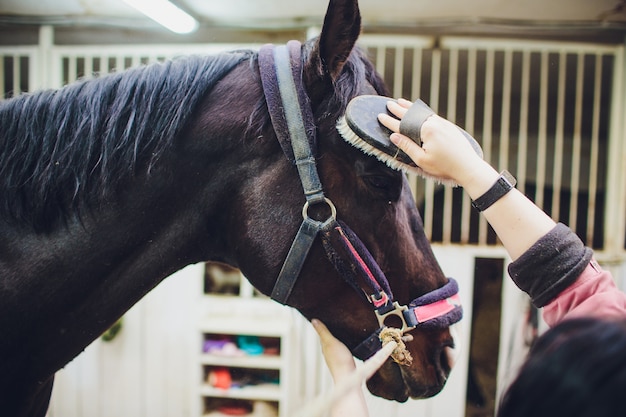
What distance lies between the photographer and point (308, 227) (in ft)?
A: 3.28

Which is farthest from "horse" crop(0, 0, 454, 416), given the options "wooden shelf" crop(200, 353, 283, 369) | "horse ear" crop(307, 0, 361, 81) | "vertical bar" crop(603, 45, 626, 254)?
"vertical bar" crop(603, 45, 626, 254)

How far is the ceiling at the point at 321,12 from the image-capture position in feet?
8.32

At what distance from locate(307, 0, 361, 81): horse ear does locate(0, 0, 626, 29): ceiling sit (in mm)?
1782

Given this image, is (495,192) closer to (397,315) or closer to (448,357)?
(397,315)

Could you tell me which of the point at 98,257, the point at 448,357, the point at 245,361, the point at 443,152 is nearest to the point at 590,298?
the point at 443,152

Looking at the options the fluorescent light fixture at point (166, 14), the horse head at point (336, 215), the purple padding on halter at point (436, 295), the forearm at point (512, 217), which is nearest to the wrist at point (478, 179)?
the forearm at point (512, 217)

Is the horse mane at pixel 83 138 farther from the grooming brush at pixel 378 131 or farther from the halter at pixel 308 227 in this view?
the grooming brush at pixel 378 131

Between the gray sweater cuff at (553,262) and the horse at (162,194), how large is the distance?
0.34 m

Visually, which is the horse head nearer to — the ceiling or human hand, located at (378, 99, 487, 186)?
human hand, located at (378, 99, 487, 186)

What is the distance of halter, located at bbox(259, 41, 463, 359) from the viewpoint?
99cm

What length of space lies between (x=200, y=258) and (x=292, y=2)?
6.51 ft

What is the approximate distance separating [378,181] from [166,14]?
1952mm

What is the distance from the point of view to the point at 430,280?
45.4 inches

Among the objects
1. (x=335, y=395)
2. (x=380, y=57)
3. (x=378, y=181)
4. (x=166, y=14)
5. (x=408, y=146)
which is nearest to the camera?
(x=335, y=395)
